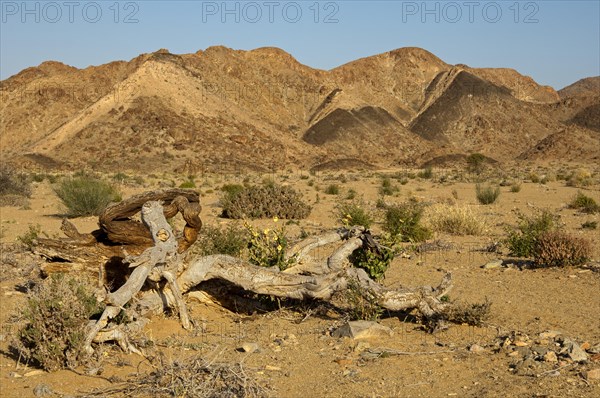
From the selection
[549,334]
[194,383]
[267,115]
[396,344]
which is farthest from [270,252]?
[267,115]

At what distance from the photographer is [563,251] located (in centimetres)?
1030

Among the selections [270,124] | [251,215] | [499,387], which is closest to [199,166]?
[270,124]

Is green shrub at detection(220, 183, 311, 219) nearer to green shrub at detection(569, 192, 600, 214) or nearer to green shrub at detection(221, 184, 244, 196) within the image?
green shrub at detection(221, 184, 244, 196)

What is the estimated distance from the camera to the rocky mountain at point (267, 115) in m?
53.1

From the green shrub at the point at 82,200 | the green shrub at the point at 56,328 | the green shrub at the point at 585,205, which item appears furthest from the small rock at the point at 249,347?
the green shrub at the point at 585,205

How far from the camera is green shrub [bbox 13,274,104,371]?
6.05 metres

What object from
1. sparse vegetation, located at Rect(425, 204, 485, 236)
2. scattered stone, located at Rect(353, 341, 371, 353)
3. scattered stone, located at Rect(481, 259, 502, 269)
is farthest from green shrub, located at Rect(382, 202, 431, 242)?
scattered stone, located at Rect(353, 341, 371, 353)

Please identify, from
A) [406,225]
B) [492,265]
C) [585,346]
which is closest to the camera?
[585,346]

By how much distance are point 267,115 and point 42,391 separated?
67920mm

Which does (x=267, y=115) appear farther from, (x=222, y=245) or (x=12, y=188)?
(x=222, y=245)

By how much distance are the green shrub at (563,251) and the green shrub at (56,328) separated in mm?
7061

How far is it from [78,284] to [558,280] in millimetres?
6589

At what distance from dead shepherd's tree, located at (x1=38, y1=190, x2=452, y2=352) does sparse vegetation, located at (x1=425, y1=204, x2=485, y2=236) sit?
648cm

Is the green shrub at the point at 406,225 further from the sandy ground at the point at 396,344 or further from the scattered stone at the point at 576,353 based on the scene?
the scattered stone at the point at 576,353
